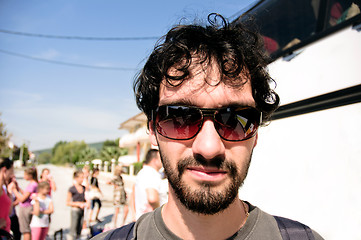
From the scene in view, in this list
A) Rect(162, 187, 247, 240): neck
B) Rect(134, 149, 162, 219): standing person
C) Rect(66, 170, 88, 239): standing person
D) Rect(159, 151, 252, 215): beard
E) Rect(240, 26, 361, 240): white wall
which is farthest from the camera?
Rect(66, 170, 88, 239): standing person

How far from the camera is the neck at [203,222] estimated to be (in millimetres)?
1268

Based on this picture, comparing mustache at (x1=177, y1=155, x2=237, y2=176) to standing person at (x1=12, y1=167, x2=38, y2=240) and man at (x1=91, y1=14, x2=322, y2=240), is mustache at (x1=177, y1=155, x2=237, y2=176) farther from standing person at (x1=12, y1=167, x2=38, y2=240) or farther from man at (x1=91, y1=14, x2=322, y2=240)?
standing person at (x1=12, y1=167, x2=38, y2=240)

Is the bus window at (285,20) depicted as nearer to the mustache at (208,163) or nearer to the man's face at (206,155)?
the man's face at (206,155)

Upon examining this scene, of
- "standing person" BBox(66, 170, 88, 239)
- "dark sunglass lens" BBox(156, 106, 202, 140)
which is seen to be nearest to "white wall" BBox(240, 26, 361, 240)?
"dark sunglass lens" BBox(156, 106, 202, 140)

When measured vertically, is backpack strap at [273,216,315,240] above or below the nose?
below

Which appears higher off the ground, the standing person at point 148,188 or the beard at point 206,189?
the beard at point 206,189

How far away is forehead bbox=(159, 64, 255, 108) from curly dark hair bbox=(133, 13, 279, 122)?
0.03m

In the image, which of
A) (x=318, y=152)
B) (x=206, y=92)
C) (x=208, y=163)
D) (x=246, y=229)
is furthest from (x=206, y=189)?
(x=318, y=152)

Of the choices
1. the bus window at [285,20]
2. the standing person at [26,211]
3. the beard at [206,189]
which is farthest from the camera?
the standing person at [26,211]

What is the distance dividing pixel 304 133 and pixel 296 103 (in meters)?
0.34

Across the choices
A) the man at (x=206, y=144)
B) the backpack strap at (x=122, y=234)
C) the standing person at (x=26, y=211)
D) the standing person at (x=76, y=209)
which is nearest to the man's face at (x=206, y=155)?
the man at (x=206, y=144)

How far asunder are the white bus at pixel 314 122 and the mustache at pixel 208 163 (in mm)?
1091

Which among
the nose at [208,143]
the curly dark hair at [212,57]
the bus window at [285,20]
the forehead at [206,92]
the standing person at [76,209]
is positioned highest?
the bus window at [285,20]

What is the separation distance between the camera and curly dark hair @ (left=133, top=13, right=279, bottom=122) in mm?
1396
